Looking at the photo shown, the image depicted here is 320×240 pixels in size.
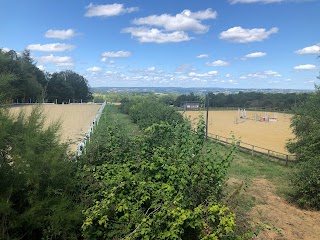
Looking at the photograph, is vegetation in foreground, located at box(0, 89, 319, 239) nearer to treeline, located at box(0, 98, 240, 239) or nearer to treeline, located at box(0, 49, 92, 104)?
treeline, located at box(0, 98, 240, 239)

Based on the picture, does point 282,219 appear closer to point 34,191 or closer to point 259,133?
point 34,191

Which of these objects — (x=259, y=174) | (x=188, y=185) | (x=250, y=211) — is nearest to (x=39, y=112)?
(x=188, y=185)

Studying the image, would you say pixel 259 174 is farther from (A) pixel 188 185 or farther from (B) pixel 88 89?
(B) pixel 88 89

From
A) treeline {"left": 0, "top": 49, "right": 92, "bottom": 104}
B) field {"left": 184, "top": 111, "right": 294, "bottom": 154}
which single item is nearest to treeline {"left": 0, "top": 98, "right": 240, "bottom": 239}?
field {"left": 184, "top": 111, "right": 294, "bottom": 154}

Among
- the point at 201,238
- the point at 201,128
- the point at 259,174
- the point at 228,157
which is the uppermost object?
the point at 201,128

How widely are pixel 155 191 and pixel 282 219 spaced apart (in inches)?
223

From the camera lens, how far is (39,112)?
243 inches

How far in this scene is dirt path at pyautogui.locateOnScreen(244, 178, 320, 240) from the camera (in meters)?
7.68

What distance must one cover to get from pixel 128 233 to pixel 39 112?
3.05 m

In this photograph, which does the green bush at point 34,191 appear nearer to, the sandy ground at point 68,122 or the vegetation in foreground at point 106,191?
the vegetation in foreground at point 106,191

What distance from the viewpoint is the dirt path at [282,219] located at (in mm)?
7684

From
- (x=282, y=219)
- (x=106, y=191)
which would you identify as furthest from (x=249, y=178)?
(x=106, y=191)

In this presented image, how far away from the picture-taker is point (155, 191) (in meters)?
4.91

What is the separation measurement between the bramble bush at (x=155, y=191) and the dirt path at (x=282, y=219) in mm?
2084
